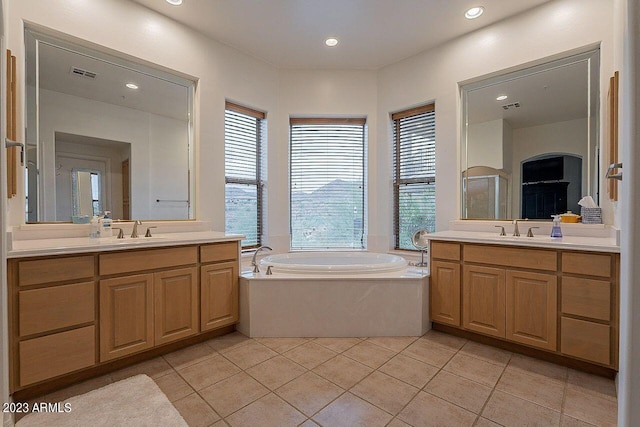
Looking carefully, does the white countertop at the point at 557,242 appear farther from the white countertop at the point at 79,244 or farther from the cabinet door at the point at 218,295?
the white countertop at the point at 79,244

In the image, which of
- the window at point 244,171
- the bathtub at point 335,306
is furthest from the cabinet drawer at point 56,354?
the window at point 244,171

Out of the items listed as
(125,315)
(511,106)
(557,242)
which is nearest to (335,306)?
(125,315)

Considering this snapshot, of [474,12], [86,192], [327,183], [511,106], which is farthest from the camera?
[327,183]

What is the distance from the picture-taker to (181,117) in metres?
2.92

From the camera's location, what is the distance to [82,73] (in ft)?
7.77

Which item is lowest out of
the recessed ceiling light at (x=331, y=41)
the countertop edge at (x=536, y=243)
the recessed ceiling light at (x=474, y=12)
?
the countertop edge at (x=536, y=243)

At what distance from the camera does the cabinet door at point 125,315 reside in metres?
1.93

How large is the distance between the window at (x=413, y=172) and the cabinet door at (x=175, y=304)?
2323mm

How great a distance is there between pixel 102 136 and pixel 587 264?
3.51 metres

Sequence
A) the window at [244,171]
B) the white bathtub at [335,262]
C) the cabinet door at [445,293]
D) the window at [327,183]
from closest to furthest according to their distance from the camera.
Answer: the cabinet door at [445,293] → the white bathtub at [335,262] → the window at [244,171] → the window at [327,183]

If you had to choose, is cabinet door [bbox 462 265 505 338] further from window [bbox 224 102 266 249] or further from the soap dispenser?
window [bbox 224 102 266 249]

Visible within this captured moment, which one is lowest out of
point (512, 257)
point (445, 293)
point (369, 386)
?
point (369, 386)

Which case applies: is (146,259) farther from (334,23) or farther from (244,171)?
(334,23)

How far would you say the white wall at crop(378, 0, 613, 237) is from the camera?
2.38m
